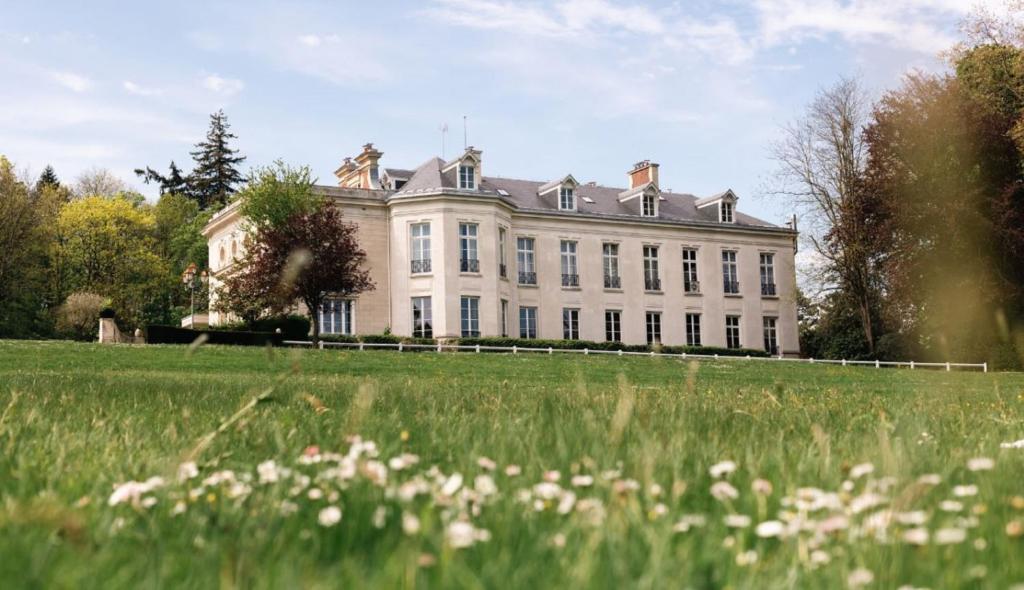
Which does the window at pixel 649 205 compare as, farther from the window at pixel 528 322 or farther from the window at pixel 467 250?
the window at pixel 467 250

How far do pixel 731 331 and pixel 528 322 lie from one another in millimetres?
11303

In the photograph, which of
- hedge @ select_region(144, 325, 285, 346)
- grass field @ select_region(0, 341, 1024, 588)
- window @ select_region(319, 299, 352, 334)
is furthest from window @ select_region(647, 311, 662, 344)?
grass field @ select_region(0, 341, 1024, 588)

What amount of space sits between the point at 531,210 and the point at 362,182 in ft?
29.5

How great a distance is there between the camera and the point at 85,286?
5372 cm

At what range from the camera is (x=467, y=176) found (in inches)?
→ 1642

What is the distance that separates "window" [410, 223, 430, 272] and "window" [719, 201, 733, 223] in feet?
54.5

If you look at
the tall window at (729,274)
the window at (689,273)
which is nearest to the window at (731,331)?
the tall window at (729,274)

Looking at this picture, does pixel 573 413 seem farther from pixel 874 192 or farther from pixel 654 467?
pixel 874 192

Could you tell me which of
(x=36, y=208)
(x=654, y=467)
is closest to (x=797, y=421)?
(x=654, y=467)

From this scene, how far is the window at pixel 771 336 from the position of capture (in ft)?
159

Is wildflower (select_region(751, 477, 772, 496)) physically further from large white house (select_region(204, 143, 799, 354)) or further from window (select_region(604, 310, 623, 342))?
window (select_region(604, 310, 623, 342))

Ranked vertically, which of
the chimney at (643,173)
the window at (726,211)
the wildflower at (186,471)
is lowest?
the wildflower at (186,471)

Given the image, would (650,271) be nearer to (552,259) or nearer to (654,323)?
(654,323)

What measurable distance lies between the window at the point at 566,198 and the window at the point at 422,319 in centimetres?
886
